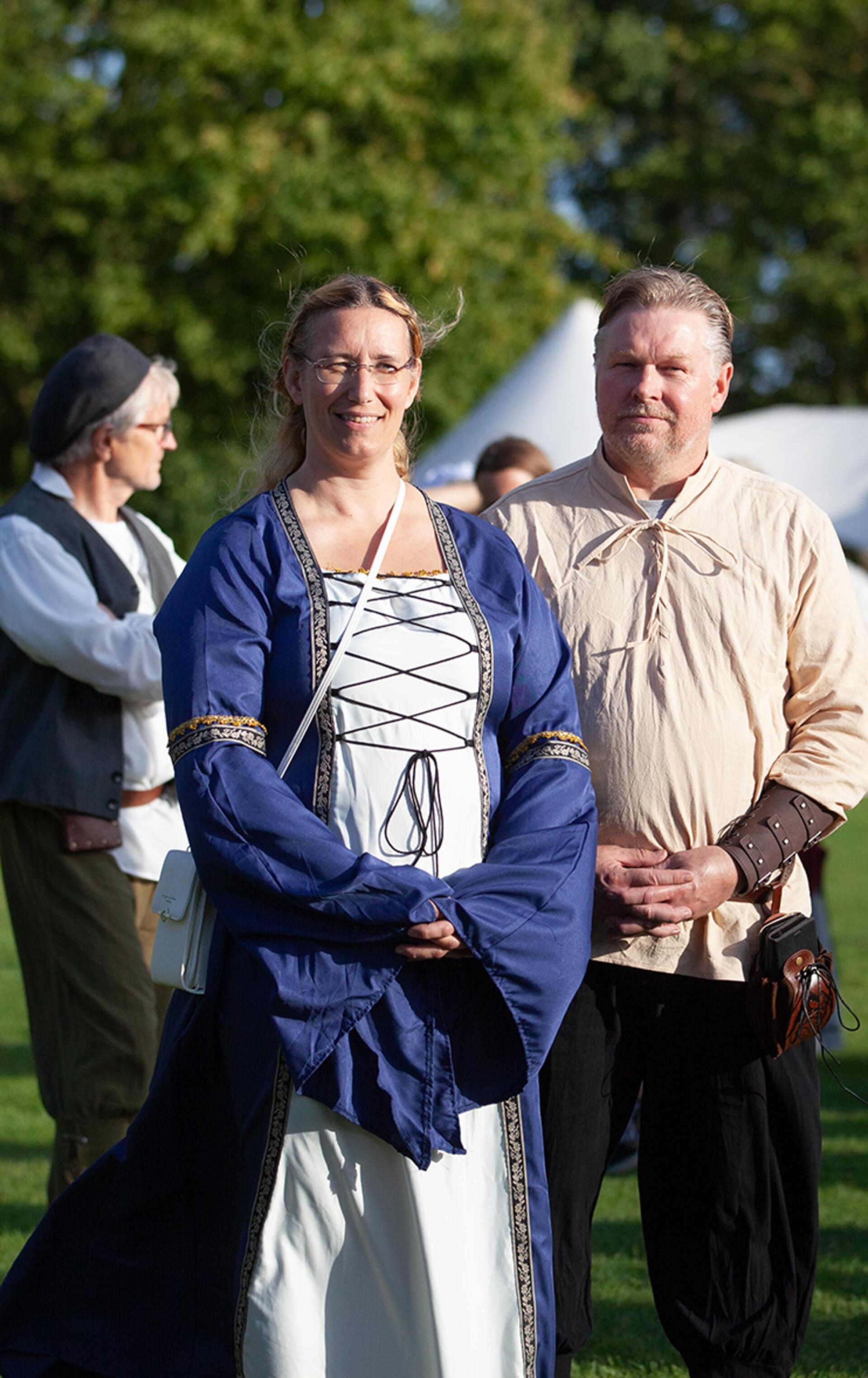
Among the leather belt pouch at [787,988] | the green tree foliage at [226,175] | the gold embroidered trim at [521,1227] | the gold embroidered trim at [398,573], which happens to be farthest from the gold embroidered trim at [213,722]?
the green tree foliage at [226,175]

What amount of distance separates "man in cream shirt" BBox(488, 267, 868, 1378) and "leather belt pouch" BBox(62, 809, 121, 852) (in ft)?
4.06

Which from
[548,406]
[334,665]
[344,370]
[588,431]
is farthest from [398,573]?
[548,406]

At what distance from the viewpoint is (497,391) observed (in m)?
10.9

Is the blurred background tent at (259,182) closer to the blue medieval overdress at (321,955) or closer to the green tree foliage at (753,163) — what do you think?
the green tree foliage at (753,163)

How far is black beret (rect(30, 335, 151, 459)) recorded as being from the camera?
12.4 feet

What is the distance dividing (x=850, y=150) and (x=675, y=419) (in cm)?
2486

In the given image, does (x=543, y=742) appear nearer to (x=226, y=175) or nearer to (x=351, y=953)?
(x=351, y=953)

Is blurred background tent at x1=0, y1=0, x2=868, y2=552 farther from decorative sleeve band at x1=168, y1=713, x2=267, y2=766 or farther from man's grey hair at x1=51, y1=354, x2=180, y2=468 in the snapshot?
decorative sleeve band at x1=168, y1=713, x2=267, y2=766

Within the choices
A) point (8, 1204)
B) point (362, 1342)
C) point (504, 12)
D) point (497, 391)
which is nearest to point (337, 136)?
point (504, 12)

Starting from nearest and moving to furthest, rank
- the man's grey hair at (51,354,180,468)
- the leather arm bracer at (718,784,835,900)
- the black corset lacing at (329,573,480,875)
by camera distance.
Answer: the black corset lacing at (329,573,480,875)
the leather arm bracer at (718,784,835,900)
the man's grey hair at (51,354,180,468)

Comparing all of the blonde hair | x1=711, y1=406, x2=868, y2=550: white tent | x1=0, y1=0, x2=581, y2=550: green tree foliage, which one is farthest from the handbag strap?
x1=0, y1=0, x2=581, y2=550: green tree foliage

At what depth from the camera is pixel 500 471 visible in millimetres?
5211

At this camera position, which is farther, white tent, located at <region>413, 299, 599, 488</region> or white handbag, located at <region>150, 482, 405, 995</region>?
white tent, located at <region>413, 299, 599, 488</region>

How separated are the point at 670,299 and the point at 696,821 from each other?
0.91 metres
